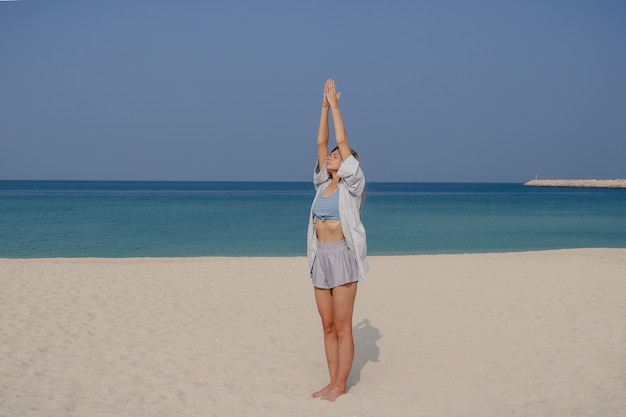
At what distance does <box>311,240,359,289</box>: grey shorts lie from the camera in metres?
4.84

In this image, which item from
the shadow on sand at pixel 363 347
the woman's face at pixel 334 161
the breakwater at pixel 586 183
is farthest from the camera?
the breakwater at pixel 586 183

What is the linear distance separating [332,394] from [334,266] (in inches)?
43.9

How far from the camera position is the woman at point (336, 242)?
484cm

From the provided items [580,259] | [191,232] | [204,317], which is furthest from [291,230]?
[204,317]

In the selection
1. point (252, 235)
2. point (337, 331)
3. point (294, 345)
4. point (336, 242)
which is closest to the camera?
point (336, 242)

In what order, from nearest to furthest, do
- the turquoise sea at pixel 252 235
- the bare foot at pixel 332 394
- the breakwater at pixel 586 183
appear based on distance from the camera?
the bare foot at pixel 332 394, the turquoise sea at pixel 252 235, the breakwater at pixel 586 183

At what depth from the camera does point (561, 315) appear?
324 inches

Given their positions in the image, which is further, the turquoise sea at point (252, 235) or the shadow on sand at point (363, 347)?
the turquoise sea at point (252, 235)

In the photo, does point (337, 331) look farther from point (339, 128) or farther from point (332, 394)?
point (339, 128)

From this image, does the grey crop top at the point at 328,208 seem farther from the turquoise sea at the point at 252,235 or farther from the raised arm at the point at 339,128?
the turquoise sea at the point at 252,235

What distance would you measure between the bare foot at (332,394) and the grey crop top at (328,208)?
1.43 metres

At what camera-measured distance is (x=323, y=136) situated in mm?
5055

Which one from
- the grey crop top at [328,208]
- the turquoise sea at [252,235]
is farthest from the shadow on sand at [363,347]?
the turquoise sea at [252,235]

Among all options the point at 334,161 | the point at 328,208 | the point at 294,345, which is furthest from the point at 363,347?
the point at 334,161
